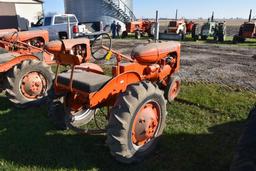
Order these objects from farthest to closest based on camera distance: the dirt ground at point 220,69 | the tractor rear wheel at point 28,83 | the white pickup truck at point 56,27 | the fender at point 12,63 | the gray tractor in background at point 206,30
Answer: the gray tractor in background at point 206,30 → the white pickup truck at point 56,27 → the dirt ground at point 220,69 → the fender at point 12,63 → the tractor rear wheel at point 28,83

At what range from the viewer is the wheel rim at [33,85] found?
500 centimetres

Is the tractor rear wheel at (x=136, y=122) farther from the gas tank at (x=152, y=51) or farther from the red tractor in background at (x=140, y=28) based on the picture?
the red tractor in background at (x=140, y=28)

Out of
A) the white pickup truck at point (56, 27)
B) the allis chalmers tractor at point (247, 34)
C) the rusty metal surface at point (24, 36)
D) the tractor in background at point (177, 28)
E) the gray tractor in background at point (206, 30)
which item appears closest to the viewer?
the rusty metal surface at point (24, 36)

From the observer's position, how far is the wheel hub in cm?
320

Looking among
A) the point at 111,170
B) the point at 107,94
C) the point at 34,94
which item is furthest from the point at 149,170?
the point at 34,94

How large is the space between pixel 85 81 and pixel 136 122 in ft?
2.75

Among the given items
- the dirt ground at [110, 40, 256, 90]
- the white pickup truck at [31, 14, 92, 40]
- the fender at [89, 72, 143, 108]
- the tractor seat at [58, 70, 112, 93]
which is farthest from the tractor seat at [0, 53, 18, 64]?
the white pickup truck at [31, 14, 92, 40]

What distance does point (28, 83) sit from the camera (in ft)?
16.5

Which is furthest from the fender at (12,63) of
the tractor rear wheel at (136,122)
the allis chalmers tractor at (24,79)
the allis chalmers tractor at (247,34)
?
the allis chalmers tractor at (247,34)

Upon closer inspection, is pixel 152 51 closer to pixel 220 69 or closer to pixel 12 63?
pixel 12 63

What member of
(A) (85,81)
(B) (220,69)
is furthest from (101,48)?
(B) (220,69)

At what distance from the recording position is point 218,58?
10.8 meters

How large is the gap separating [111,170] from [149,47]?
1.90m

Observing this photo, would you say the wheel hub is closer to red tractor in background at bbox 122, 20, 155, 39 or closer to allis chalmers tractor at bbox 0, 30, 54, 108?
allis chalmers tractor at bbox 0, 30, 54, 108
